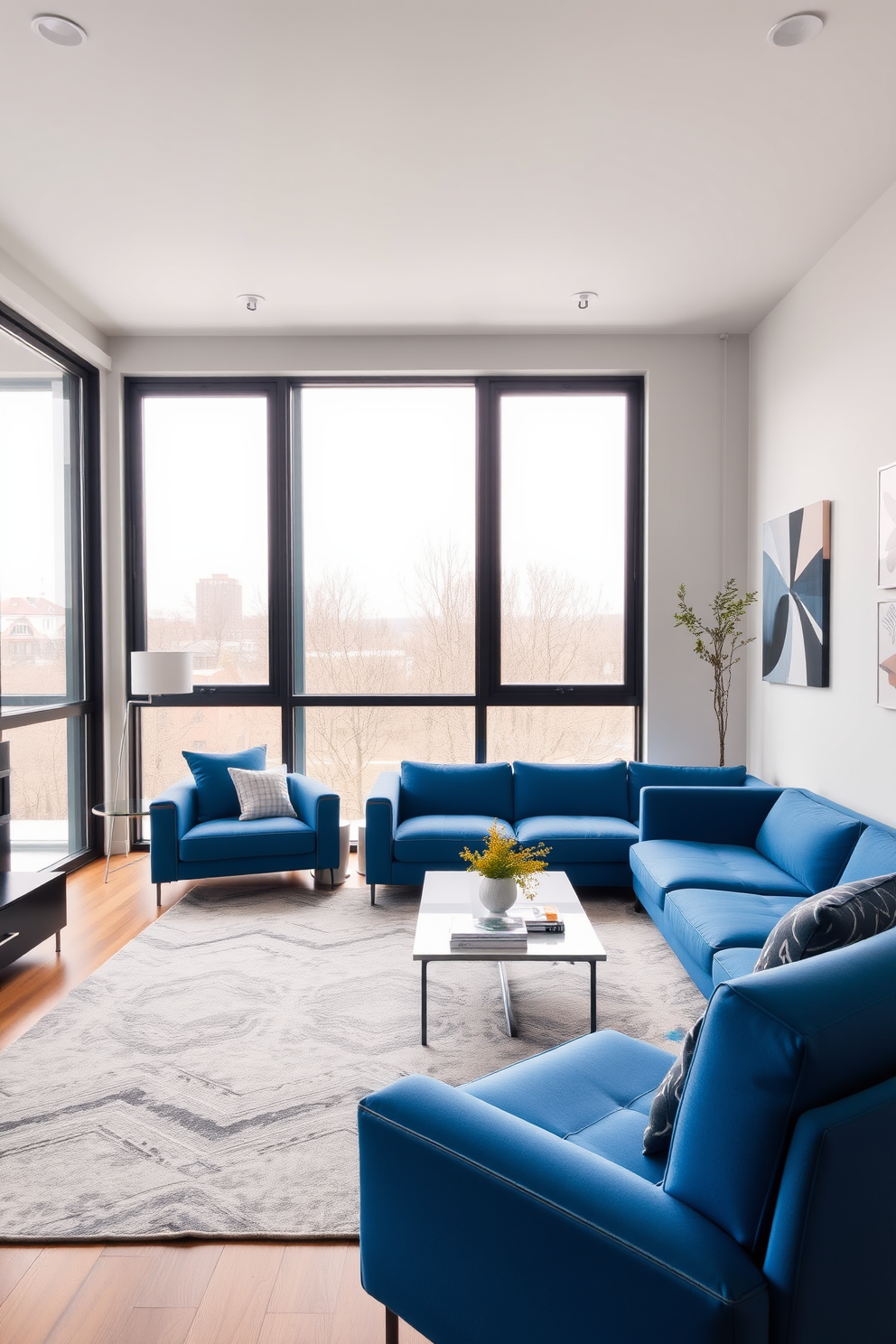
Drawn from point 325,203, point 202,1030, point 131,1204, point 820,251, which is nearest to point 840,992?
point 131,1204

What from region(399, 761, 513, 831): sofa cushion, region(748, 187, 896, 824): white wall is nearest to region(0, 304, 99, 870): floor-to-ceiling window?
region(399, 761, 513, 831): sofa cushion

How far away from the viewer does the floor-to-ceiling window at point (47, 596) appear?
4.52 meters

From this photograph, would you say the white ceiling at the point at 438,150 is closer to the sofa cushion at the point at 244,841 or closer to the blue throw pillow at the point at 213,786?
the blue throw pillow at the point at 213,786

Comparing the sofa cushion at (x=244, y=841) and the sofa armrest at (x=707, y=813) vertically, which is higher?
the sofa armrest at (x=707, y=813)

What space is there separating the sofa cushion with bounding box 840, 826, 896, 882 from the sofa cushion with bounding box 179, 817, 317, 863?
8.91ft

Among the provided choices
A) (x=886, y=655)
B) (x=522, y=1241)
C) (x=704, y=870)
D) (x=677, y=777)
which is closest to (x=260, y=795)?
(x=677, y=777)

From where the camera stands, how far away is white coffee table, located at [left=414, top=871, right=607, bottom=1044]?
288 cm

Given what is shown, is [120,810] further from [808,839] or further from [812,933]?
[812,933]

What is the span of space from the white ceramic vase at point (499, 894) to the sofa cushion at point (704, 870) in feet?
2.51

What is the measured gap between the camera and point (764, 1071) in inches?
44.7

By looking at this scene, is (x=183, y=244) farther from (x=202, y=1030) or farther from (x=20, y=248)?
(x=202, y=1030)

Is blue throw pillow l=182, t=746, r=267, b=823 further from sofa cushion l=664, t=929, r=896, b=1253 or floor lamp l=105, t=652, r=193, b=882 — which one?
sofa cushion l=664, t=929, r=896, b=1253

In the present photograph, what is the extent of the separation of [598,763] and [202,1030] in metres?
2.84

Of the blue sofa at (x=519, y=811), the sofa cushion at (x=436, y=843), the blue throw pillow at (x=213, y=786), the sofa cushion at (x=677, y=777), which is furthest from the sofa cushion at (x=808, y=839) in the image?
the blue throw pillow at (x=213, y=786)
